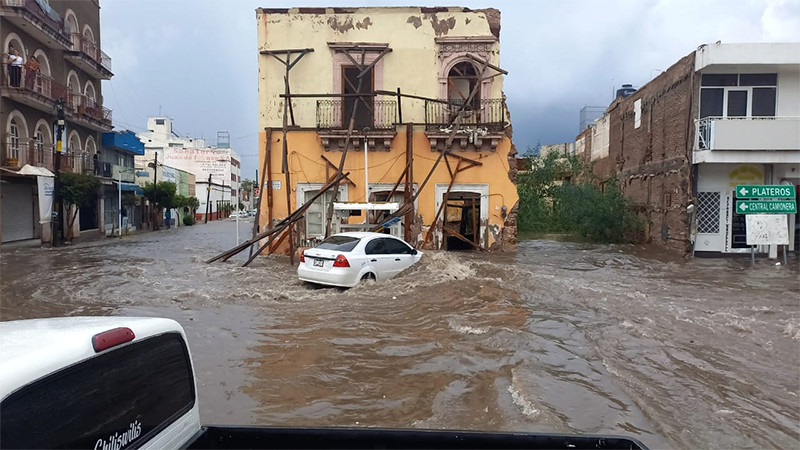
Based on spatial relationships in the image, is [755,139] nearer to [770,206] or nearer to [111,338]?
[770,206]

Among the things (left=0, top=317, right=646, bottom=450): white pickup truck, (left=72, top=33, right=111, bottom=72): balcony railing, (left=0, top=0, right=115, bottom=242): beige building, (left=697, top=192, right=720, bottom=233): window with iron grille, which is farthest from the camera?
(left=72, top=33, right=111, bottom=72): balcony railing

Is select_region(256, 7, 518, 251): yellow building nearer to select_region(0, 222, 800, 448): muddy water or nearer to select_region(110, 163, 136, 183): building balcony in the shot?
select_region(0, 222, 800, 448): muddy water

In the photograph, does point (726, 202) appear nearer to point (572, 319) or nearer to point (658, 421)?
point (572, 319)

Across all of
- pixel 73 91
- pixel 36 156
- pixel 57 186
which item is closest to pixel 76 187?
pixel 57 186

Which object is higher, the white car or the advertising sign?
the advertising sign

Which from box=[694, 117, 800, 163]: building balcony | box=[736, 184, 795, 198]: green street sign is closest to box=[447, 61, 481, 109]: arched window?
box=[694, 117, 800, 163]: building balcony

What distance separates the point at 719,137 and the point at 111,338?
21.2 meters

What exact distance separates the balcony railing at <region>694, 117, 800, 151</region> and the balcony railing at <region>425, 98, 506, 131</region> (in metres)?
7.79

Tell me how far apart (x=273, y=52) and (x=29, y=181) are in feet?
51.2

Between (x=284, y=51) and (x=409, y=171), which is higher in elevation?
(x=284, y=51)

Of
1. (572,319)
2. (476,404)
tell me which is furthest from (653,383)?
(572,319)

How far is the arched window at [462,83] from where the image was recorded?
785 inches

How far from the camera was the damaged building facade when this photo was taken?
18.5 m

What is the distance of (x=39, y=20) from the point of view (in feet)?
82.0
